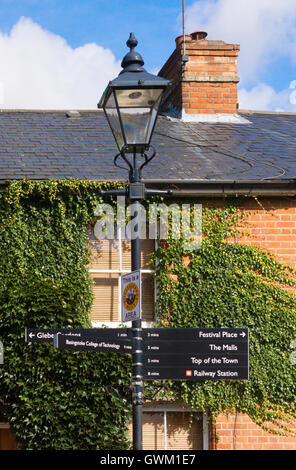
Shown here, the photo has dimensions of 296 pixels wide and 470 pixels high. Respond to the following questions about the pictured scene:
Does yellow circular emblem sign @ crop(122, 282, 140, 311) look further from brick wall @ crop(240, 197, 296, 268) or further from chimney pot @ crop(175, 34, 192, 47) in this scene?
chimney pot @ crop(175, 34, 192, 47)

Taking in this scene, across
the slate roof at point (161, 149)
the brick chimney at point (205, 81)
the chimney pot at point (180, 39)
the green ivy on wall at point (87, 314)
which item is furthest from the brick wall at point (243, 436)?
the chimney pot at point (180, 39)

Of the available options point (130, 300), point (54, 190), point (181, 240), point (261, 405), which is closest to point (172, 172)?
point (181, 240)

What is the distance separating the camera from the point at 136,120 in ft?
20.2

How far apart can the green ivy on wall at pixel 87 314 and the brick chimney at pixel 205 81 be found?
3.33m

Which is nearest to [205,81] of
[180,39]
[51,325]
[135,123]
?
[180,39]

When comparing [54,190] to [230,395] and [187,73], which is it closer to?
[230,395]

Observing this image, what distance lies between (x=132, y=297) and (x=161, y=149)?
5536mm

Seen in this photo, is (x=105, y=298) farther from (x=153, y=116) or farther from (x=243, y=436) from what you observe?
(x=153, y=116)

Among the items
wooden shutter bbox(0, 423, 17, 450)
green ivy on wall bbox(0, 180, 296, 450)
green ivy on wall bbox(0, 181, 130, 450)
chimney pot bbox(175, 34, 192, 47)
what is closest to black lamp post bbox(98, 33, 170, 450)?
green ivy on wall bbox(0, 181, 130, 450)

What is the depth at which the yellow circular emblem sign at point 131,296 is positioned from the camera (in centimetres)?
605

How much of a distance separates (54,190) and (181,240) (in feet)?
6.40

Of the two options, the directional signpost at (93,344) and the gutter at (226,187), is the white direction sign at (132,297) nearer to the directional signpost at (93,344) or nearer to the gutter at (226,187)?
the directional signpost at (93,344)

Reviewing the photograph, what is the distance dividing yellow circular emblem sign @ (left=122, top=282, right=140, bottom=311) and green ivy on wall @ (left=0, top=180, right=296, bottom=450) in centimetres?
350

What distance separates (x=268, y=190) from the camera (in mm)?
10227
